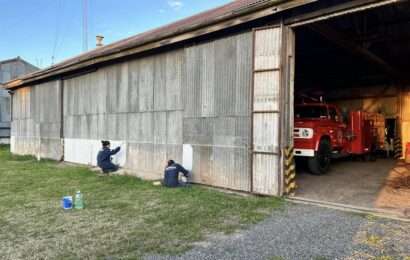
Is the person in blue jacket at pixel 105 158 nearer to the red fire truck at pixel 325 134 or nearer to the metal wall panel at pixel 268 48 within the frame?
the metal wall panel at pixel 268 48

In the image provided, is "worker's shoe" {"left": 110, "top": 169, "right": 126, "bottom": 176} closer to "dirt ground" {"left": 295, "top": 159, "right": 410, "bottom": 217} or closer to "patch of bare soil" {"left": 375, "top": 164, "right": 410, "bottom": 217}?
"dirt ground" {"left": 295, "top": 159, "right": 410, "bottom": 217}

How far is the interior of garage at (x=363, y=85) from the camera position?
25.0ft

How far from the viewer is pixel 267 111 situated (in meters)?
7.15

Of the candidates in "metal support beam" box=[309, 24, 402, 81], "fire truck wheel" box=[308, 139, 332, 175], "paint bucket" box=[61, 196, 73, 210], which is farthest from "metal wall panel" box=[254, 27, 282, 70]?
"paint bucket" box=[61, 196, 73, 210]

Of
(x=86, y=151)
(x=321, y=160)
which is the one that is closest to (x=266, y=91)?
(x=321, y=160)

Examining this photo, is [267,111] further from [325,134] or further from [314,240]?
[325,134]

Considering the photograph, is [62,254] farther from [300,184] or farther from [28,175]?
[28,175]

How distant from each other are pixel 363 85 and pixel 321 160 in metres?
9.33

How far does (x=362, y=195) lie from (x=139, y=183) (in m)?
5.89

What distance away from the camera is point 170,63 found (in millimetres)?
9594

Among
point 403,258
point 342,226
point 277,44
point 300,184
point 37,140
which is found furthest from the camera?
point 37,140

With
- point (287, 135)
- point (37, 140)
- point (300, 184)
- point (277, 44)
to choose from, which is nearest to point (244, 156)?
point (287, 135)

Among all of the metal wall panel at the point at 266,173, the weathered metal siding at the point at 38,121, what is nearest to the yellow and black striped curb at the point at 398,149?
the metal wall panel at the point at 266,173

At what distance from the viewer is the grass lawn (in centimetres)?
424
